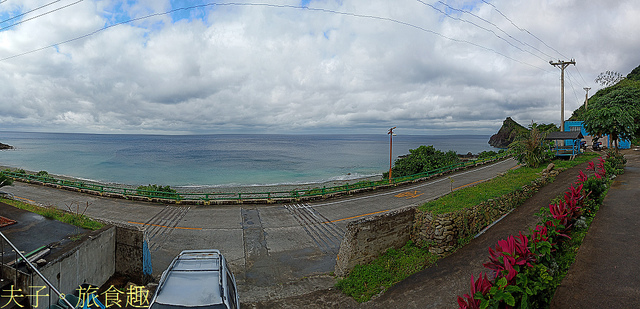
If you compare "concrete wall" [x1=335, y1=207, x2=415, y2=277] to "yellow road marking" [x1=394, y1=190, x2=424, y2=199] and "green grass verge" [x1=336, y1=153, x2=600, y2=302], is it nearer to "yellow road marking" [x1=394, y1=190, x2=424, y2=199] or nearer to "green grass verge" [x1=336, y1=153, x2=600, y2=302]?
"green grass verge" [x1=336, y1=153, x2=600, y2=302]

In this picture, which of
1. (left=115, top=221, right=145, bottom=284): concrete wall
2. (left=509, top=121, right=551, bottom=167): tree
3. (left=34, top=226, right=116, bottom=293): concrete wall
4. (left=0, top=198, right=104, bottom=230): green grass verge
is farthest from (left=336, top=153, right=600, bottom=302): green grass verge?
(left=509, top=121, right=551, bottom=167): tree

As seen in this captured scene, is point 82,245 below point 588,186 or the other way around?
below

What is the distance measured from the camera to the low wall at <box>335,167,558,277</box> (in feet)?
26.9

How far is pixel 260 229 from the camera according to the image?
12.8 m

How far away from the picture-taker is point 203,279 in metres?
5.52

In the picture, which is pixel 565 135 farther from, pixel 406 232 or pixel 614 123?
pixel 406 232

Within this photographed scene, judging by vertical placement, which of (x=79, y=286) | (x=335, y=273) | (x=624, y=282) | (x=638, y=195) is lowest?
(x=335, y=273)

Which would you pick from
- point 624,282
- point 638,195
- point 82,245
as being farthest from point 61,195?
point 638,195

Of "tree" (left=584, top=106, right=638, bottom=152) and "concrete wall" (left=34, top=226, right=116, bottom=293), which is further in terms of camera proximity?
"tree" (left=584, top=106, right=638, bottom=152)

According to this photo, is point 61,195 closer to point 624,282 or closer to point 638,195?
point 624,282

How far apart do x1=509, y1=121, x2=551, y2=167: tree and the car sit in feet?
65.7

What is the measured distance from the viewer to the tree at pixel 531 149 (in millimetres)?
18688

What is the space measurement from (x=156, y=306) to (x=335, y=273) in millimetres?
5069

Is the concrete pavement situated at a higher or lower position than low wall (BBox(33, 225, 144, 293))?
higher
